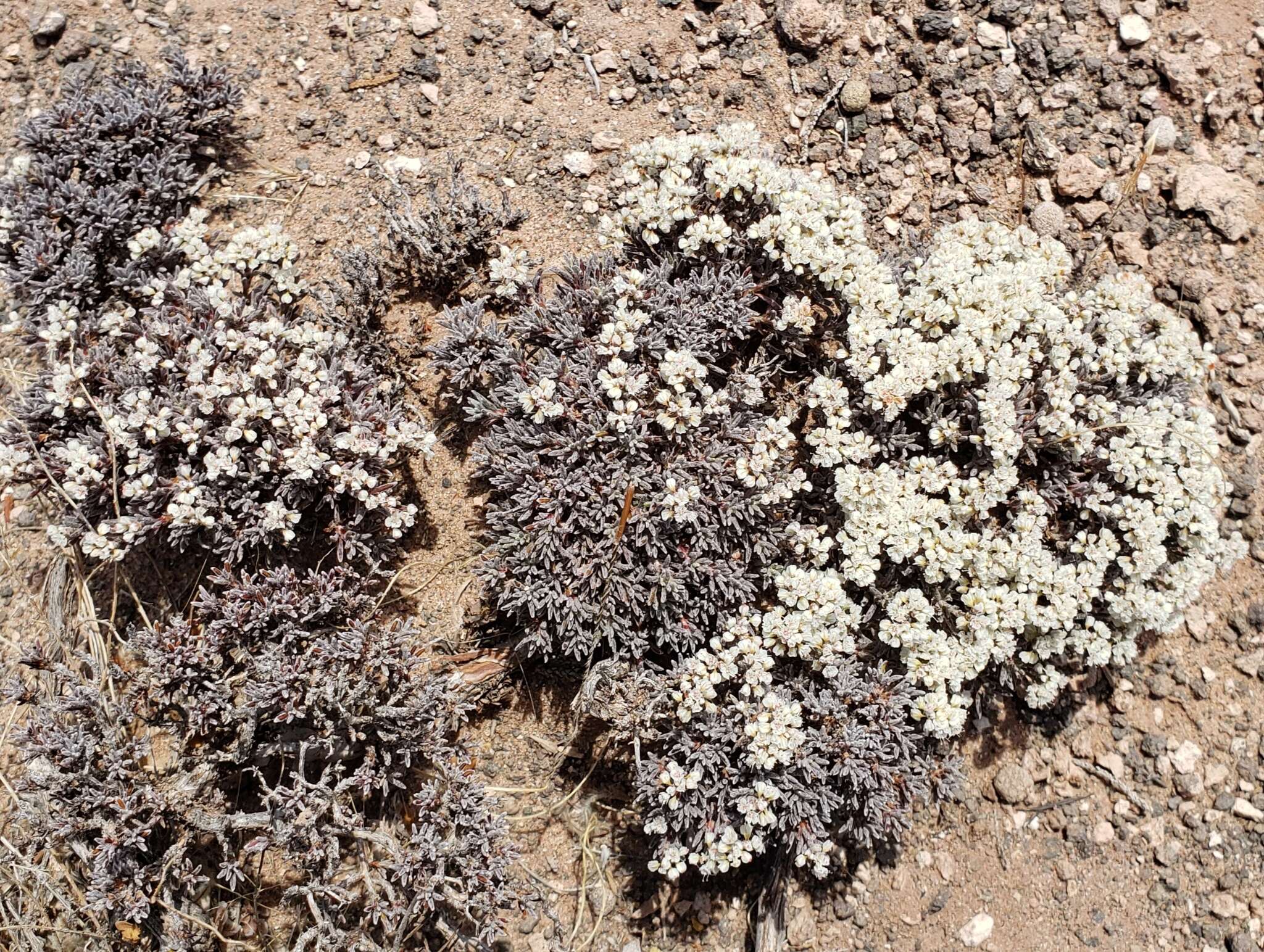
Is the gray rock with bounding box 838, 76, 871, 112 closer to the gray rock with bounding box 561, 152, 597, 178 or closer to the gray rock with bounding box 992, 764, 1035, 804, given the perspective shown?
the gray rock with bounding box 561, 152, 597, 178

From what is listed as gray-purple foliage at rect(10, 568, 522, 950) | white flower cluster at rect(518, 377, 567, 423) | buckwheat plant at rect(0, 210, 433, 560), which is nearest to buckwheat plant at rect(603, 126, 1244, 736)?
white flower cluster at rect(518, 377, 567, 423)

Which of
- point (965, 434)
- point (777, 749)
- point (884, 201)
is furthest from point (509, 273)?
point (777, 749)

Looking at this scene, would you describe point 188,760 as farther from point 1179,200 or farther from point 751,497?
point 1179,200

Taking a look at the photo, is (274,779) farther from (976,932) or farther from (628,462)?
(976,932)

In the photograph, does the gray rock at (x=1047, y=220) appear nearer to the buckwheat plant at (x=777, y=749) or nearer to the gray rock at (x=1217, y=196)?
the gray rock at (x=1217, y=196)

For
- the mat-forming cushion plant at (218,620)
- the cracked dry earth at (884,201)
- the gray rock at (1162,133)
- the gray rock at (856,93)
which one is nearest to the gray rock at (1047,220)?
the cracked dry earth at (884,201)
